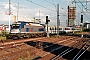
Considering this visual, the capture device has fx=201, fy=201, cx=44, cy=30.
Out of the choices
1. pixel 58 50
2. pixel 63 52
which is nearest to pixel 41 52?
pixel 63 52

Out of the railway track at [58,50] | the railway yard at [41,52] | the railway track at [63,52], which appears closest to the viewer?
the railway yard at [41,52]

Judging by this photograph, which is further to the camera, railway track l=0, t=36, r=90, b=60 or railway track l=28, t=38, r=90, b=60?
railway track l=0, t=36, r=90, b=60

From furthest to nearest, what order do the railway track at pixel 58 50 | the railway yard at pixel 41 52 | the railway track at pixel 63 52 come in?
the railway track at pixel 58 50
the railway track at pixel 63 52
the railway yard at pixel 41 52

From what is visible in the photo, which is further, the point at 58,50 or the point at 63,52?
the point at 58,50

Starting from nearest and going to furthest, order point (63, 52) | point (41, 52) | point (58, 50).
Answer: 1. point (41, 52)
2. point (63, 52)
3. point (58, 50)

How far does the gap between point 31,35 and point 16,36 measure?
243 inches

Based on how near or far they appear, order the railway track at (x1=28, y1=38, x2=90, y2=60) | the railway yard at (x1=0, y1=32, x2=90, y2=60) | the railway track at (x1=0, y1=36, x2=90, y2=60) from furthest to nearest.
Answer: the railway track at (x1=0, y1=36, x2=90, y2=60), the railway track at (x1=28, y1=38, x2=90, y2=60), the railway yard at (x1=0, y1=32, x2=90, y2=60)

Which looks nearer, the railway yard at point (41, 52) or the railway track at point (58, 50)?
the railway yard at point (41, 52)

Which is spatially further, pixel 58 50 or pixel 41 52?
pixel 58 50

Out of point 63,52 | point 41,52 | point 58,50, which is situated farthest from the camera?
point 58,50

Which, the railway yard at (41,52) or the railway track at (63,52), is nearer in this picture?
the railway yard at (41,52)

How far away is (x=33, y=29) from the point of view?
41969mm

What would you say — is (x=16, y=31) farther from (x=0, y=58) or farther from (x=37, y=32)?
(x=0, y=58)

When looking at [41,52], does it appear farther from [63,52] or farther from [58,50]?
[58,50]
